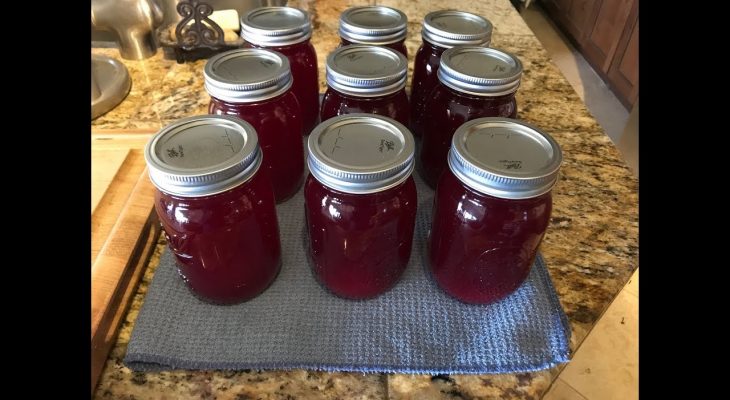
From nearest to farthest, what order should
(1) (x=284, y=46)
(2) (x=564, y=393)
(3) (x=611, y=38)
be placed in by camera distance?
1. (1) (x=284, y=46)
2. (2) (x=564, y=393)
3. (3) (x=611, y=38)

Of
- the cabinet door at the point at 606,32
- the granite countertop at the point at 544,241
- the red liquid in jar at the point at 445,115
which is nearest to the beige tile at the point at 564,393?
the granite countertop at the point at 544,241

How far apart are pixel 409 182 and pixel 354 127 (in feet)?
0.29

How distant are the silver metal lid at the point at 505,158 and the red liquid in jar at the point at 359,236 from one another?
72mm

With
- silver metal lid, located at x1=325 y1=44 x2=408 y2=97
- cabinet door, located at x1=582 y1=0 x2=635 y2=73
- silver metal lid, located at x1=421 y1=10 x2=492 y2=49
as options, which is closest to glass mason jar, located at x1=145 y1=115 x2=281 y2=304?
silver metal lid, located at x1=325 y1=44 x2=408 y2=97

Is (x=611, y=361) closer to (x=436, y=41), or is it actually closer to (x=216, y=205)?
(x=436, y=41)

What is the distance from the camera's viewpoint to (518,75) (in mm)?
616

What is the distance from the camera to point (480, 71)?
2.10ft

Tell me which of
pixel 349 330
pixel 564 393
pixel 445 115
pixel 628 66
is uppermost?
pixel 445 115

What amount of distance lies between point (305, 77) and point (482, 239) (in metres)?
0.42

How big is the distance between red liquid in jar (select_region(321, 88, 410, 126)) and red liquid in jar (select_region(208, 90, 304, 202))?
5 centimetres

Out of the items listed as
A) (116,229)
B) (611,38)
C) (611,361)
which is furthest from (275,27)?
(611,38)

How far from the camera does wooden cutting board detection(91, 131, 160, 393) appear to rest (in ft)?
1.66

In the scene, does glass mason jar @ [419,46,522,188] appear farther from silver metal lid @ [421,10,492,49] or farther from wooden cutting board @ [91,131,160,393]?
wooden cutting board @ [91,131,160,393]

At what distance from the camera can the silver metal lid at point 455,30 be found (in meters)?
0.73
